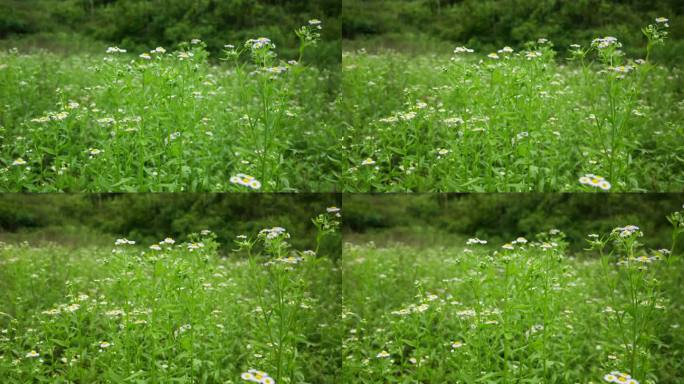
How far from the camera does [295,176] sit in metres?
5.04

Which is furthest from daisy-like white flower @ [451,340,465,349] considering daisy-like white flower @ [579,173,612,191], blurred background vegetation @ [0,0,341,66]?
blurred background vegetation @ [0,0,341,66]

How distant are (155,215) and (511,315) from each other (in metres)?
2.52

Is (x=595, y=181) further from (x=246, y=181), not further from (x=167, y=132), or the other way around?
(x=167, y=132)

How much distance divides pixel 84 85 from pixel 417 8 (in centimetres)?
266

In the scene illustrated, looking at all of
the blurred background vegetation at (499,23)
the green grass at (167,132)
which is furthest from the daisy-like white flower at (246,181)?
the blurred background vegetation at (499,23)

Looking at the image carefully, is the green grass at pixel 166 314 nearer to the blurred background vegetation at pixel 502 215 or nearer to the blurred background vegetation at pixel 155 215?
the blurred background vegetation at pixel 155 215

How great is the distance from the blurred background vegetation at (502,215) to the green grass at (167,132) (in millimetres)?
428

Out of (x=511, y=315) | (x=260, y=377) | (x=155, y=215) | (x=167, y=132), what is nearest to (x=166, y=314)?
(x=260, y=377)

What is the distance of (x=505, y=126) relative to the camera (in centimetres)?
461

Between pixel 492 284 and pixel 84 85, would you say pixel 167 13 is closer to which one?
pixel 84 85

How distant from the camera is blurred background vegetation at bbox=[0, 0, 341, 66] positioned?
600 cm

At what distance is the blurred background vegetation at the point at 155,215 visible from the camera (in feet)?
16.7

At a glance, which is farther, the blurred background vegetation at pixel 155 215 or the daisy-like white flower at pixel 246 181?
the blurred background vegetation at pixel 155 215

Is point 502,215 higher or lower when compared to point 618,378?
higher
